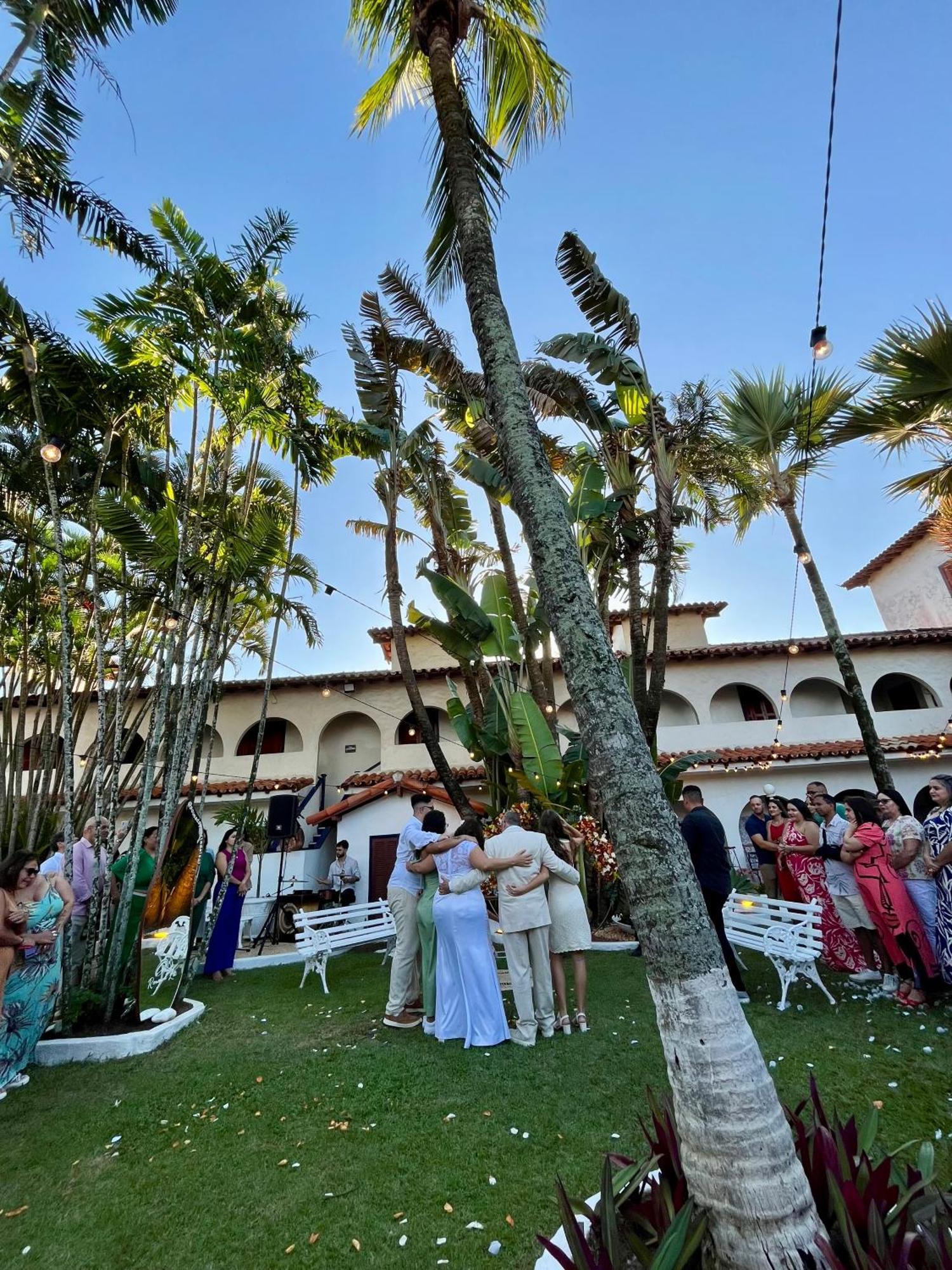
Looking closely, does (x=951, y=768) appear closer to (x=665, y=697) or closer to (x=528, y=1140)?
(x=665, y=697)

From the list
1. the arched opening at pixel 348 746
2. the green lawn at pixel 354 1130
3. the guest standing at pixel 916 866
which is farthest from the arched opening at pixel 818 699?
the green lawn at pixel 354 1130

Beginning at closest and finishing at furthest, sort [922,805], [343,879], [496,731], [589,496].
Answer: [589,496]
[496,731]
[343,879]
[922,805]

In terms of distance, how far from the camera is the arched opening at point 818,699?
18125 millimetres

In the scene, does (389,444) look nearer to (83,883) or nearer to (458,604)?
(458,604)

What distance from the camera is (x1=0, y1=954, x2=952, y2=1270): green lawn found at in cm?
263

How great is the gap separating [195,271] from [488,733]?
7811 millimetres

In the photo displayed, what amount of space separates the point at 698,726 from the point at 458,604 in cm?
1038

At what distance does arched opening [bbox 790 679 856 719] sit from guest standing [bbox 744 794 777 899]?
10.3 m

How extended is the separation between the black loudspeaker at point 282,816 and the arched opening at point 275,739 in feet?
19.0

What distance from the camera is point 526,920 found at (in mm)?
5199

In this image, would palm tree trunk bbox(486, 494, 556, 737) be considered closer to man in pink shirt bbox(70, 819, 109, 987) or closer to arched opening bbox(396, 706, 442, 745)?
man in pink shirt bbox(70, 819, 109, 987)

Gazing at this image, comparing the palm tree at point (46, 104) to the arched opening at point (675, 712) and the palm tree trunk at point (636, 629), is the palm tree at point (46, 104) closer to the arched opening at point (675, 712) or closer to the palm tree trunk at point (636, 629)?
the palm tree trunk at point (636, 629)

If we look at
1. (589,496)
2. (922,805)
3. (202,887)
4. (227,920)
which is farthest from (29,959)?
(922,805)

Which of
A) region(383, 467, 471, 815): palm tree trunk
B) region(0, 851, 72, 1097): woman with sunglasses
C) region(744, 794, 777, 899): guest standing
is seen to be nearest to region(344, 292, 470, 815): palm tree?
region(383, 467, 471, 815): palm tree trunk
